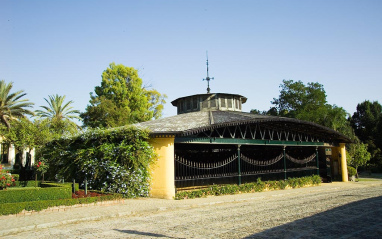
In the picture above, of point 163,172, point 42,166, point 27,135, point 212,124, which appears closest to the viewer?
point 163,172

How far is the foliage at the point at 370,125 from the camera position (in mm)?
46906

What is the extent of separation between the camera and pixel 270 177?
21.4 metres

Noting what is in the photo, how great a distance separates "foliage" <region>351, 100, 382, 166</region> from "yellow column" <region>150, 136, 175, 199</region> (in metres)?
41.1

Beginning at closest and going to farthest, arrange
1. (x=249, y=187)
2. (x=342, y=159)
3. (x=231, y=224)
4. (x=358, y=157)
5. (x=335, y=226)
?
(x=335, y=226)
(x=231, y=224)
(x=249, y=187)
(x=342, y=159)
(x=358, y=157)

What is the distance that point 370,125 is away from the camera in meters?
54.4

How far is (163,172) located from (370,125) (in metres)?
51.7

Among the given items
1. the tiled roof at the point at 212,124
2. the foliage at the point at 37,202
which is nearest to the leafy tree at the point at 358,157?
the tiled roof at the point at 212,124

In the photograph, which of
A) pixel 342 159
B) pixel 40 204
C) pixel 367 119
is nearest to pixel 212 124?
pixel 40 204

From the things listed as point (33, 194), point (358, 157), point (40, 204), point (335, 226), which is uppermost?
point (358, 157)

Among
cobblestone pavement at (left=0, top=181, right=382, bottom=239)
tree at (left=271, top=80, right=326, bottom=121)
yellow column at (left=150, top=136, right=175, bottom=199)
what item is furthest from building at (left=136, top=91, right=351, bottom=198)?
tree at (left=271, top=80, right=326, bottom=121)

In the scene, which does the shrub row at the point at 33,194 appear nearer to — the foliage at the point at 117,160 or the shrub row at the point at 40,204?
the shrub row at the point at 40,204

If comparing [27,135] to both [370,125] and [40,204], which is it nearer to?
[40,204]

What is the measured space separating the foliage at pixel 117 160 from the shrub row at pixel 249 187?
220 centimetres

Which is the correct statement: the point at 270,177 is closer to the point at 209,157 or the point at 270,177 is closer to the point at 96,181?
the point at 209,157
